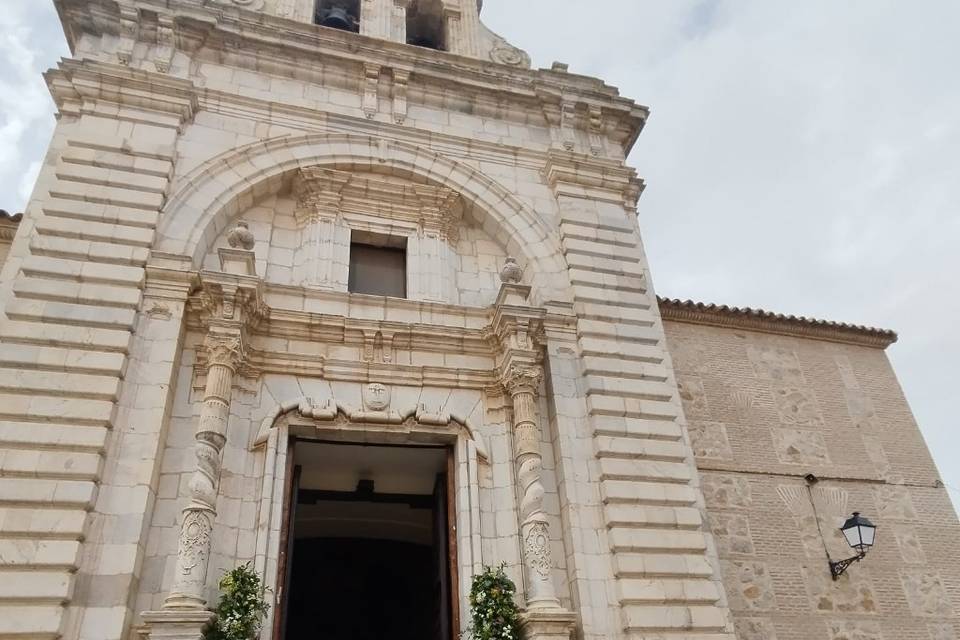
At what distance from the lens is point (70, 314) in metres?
7.35

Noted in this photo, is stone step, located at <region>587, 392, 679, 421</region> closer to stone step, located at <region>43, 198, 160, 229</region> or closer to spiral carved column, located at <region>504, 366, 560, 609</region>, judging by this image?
spiral carved column, located at <region>504, 366, 560, 609</region>

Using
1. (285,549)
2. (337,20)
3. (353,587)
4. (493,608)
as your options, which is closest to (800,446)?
(493,608)

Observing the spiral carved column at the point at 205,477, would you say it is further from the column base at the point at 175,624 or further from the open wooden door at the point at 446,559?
the open wooden door at the point at 446,559

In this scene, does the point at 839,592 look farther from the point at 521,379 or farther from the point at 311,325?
the point at 311,325

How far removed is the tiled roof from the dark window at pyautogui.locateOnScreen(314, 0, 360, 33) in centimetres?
722

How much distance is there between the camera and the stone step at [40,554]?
602 cm

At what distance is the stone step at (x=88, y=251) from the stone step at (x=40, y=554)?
10.2 ft

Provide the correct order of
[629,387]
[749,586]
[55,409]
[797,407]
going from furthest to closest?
[797,407]
[749,586]
[629,387]
[55,409]

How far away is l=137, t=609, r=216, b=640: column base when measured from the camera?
5.94m

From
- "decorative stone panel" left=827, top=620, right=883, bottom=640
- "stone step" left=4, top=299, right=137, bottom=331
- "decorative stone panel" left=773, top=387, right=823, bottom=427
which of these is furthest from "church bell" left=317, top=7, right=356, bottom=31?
"decorative stone panel" left=827, top=620, right=883, bottom=640

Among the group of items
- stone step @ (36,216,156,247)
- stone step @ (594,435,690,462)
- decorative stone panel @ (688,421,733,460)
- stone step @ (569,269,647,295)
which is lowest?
stone step @ (594,435,690,462)

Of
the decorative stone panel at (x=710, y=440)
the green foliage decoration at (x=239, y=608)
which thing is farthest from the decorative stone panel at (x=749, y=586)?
the green foliage decoration at (x=239, y=608)

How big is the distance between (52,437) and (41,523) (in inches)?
32.2

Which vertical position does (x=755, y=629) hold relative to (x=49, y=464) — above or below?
below
